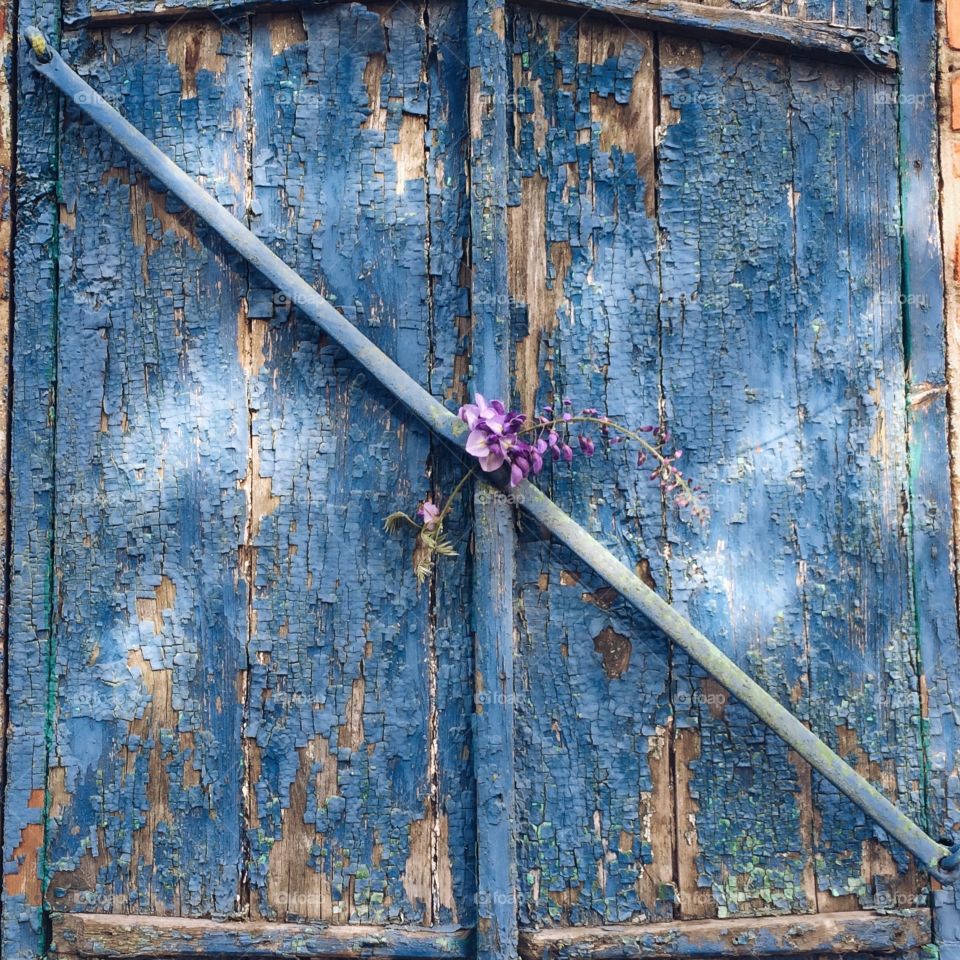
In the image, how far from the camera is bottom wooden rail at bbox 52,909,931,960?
1642 millimetres

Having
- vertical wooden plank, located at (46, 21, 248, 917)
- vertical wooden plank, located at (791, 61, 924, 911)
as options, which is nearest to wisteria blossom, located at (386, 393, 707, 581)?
vertical wooden plank, located at (791, 61, 924, 911)

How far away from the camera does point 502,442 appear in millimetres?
1598

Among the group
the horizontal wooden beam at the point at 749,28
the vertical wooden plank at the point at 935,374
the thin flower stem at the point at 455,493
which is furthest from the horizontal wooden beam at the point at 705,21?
the thin flower stem at the point at 455,493

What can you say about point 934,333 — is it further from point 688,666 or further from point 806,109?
point 688,666

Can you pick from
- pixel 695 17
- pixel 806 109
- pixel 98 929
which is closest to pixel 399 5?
pixel 695 17

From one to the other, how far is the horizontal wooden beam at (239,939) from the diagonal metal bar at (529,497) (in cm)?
68

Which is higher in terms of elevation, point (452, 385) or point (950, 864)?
point (452, 385)

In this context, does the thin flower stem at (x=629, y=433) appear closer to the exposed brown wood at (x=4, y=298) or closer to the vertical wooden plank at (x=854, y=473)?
the vertical wooden plank at (x=854, y=473)

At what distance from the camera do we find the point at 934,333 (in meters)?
1.75

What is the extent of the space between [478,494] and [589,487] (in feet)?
0.72

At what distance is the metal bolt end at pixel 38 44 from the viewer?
173cm

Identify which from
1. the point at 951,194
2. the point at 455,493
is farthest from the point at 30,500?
the point at 951,194

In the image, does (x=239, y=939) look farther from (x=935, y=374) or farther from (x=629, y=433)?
(x=935, y=374)

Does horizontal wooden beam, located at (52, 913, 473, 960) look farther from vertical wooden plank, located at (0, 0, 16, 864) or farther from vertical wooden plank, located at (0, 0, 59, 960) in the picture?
vertical wooden plank, located at (0, 0, 16, 864)
